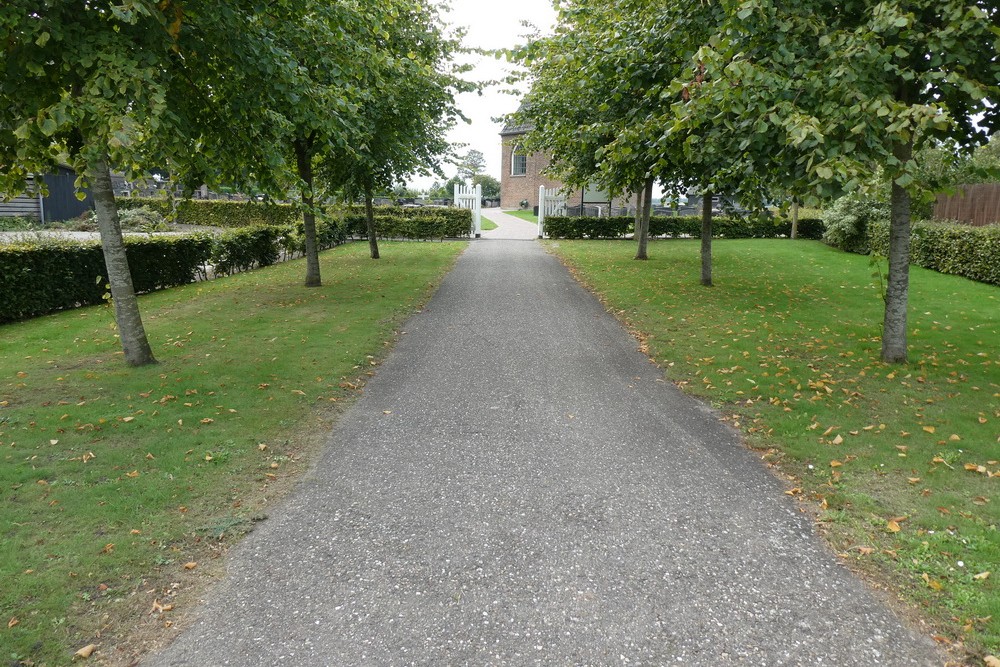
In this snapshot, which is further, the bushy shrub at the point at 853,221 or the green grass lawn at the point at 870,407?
the bushy shrub at the point at 853,221

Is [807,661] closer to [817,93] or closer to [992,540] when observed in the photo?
[992,540]

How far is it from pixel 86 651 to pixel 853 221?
23.8 meters

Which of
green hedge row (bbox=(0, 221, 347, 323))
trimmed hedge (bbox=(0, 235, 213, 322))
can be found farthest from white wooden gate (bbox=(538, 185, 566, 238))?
trimmed hedge (bbox=(0, 235, 213, 322))

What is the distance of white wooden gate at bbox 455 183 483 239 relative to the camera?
28.8 meters

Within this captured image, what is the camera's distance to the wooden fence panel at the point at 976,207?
1866 cm

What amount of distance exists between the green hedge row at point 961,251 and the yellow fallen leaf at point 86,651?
15.3 meters

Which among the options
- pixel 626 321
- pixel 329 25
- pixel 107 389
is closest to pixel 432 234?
pixel 626 321

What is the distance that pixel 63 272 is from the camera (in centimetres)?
1127

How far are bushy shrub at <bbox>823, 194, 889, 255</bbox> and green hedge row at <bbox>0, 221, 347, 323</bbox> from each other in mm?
19196

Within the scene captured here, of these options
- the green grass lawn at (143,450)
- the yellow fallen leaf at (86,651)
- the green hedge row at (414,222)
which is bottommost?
the yellow fallen leaf at (86,651)

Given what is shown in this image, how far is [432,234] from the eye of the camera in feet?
91.0

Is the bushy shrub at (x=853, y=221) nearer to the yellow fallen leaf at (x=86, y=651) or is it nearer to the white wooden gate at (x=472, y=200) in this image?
the white wooden gate at (x=472, y=200)

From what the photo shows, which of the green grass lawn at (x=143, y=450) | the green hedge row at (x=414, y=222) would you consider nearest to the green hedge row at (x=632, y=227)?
the green hedge row at (x=414, y=222)

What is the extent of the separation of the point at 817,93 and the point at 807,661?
200 inches
